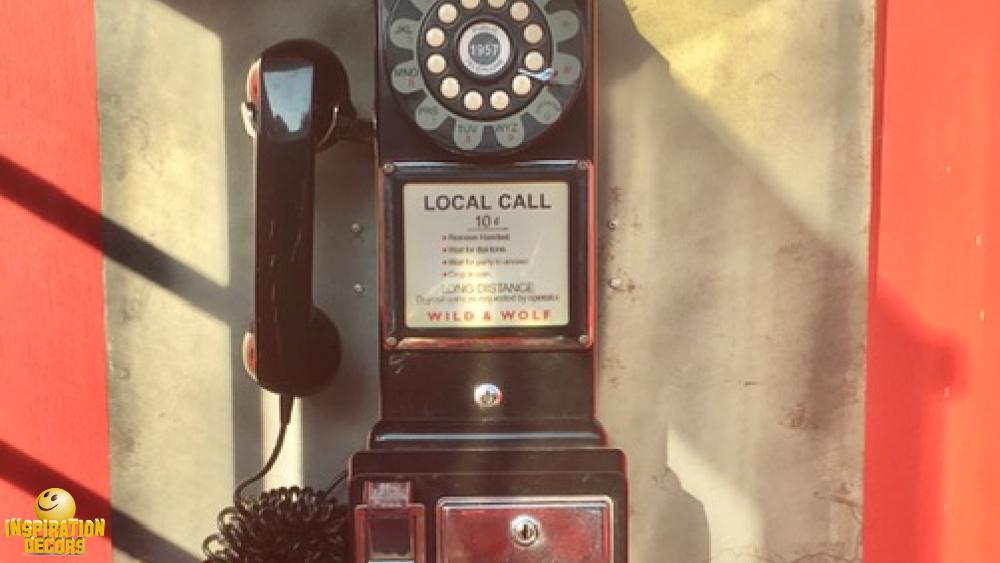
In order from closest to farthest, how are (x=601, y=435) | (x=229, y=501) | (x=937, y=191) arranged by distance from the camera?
(x=601, y=435) → (x=937, y=191) → (x=229, y=501)

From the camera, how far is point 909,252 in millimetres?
1267

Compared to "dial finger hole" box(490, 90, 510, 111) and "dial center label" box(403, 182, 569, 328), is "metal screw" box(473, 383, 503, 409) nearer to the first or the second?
"dial center label" box(403, 182, 569, 328)

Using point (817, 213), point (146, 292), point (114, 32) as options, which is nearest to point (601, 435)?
point (817, 213)

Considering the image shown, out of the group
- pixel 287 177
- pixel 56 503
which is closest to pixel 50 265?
pixel 56 503

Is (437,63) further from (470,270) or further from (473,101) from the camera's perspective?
(470,270)

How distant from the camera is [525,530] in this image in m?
0.97

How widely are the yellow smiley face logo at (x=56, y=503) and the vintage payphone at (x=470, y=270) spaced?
488 mm

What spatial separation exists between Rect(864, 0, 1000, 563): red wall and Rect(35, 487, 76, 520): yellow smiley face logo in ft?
3.44

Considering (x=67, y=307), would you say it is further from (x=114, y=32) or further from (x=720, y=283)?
(x=720, y=283)

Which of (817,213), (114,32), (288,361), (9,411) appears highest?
(114,32)

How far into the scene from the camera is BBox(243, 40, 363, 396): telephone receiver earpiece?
1.01 meters

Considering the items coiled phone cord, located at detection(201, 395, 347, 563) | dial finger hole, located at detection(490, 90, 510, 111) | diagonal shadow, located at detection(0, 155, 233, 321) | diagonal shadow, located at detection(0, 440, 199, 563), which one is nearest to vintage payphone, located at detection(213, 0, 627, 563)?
dial finger hole, located at detection(490, 90, 510, 111)

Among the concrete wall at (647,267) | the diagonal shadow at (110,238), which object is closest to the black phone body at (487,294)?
the concrete wall at (647,267)

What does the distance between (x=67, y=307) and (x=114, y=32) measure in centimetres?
36
